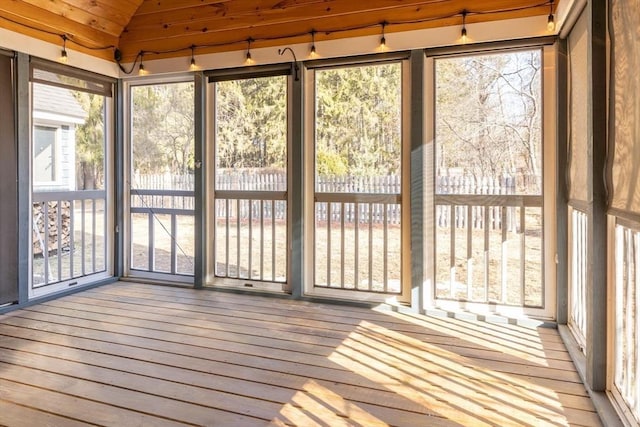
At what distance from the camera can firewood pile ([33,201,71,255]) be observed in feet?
13.2

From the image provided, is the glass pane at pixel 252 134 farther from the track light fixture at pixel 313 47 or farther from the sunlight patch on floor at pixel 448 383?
the sunlight patch on floor at pixel 448 383

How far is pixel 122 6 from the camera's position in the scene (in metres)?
4.44

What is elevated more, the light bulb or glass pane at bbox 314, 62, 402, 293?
the light bulb

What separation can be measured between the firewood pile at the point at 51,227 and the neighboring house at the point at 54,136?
0.18 m

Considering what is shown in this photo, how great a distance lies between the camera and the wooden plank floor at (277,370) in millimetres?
2006

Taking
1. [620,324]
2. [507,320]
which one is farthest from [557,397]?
[507,320]

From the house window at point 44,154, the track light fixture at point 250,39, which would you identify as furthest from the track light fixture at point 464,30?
the house window at point 44,154

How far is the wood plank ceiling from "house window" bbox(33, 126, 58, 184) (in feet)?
2.82

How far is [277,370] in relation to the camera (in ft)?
8.11

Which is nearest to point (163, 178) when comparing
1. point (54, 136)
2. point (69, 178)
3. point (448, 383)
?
point (69, 178)

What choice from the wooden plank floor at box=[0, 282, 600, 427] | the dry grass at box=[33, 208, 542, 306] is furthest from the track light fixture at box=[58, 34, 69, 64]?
the wooden plank floor at box=[0, 282, 600, 427]

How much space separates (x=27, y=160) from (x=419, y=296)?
365 cm

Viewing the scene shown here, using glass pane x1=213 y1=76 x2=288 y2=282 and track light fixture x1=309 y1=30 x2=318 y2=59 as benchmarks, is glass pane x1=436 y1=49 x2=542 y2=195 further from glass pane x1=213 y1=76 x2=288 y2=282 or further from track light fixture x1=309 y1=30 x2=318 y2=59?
glass pane x1=213 y1=76 x2=288 y2=282

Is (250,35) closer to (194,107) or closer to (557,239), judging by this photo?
(194,107)
